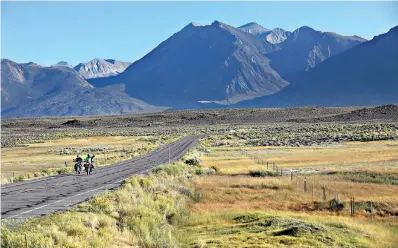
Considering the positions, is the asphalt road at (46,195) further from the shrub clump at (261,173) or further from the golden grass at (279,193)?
the shrub clump at (261,173)

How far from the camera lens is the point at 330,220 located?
25844 mm

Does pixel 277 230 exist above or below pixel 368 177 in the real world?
above

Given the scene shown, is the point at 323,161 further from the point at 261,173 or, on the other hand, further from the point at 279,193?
the point at 279,193

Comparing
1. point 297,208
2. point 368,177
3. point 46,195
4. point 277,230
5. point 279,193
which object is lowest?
point 297,208

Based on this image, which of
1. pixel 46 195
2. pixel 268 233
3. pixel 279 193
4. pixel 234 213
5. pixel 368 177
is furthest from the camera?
pixel 368 177

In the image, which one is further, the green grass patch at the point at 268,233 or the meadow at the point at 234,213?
the green grass patch at the point at 268,233

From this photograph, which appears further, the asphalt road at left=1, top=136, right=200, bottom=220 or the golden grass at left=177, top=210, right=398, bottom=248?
the asphalt road at left=1, top=136, right=200, bottom=220

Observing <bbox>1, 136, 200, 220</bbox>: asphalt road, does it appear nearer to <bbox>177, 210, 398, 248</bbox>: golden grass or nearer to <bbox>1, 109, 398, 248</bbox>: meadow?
<bbox>1, 109, 398, 248</bbox>: meadow

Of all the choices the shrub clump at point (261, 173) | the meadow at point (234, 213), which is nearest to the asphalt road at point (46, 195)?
the meadow at point (234, 213)

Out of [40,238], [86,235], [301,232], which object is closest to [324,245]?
[301,232]

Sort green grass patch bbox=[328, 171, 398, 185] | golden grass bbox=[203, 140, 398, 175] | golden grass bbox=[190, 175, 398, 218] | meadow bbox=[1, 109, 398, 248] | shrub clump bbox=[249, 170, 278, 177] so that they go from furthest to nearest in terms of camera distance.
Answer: golden grass bbox=[203, 140, 398, 175] < shrub clump bbox=[249, 170, 278, 177] < green grass patch bbox=[328, 171, 398, 185] < golden grass bbox=[190, 175, 398, 218] < meadow bbox=[1, 109, 398, 248]

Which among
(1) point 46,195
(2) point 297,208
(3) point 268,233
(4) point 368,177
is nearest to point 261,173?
(4) point 368,177

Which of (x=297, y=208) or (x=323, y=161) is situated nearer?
(x=297, y=208)

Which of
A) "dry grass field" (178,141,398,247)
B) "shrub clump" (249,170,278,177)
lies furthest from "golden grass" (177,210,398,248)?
"shrub clump" (249,170,278,177)
